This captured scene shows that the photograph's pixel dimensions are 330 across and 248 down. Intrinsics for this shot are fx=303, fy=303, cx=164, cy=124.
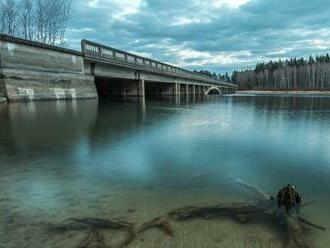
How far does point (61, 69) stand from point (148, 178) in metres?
25.8

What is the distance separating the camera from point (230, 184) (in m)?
5.86

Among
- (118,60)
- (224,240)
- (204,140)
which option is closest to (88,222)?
(224,240)

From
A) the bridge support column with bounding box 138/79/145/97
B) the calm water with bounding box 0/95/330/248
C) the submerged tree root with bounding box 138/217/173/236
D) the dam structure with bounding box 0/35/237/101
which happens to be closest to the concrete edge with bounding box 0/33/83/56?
the dam structure with bounding box 0/35/237/101

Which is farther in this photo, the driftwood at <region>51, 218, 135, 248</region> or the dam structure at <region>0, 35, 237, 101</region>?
the dam structure at <region>0, 35, 237, 101</region>

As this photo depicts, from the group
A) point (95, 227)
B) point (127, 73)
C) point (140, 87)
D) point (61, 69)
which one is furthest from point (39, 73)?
point (95, 227)

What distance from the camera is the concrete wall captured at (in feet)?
75.9

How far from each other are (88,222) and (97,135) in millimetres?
7576

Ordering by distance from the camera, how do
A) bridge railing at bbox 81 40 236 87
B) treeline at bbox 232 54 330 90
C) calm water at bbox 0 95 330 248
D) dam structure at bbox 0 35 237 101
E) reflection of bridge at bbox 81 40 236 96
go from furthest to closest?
1. treeline at bbox 232 54 330 90
2. reflection of bridge at bbox 81 40 236 96
3. bridge railing at bbox 81 40 236 87
4. dam structure at bbox 0 35 237 101
5. calm water at bbox 0 95 330 248

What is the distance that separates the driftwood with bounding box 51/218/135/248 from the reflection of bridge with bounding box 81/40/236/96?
29413mm

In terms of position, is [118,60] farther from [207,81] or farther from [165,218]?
[207,81]

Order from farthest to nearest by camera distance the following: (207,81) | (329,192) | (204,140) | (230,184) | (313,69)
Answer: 1. (313,69)
2. (207,81)
3. (204,140)
4. (230,184)
5. (329,192)

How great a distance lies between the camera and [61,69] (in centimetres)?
2919

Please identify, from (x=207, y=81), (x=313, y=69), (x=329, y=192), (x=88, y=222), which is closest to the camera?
(x=88, y=222)

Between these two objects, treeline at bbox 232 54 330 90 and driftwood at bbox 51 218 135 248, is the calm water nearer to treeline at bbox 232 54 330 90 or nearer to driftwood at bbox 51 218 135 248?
driftwood at bbox 51 218 135 248
